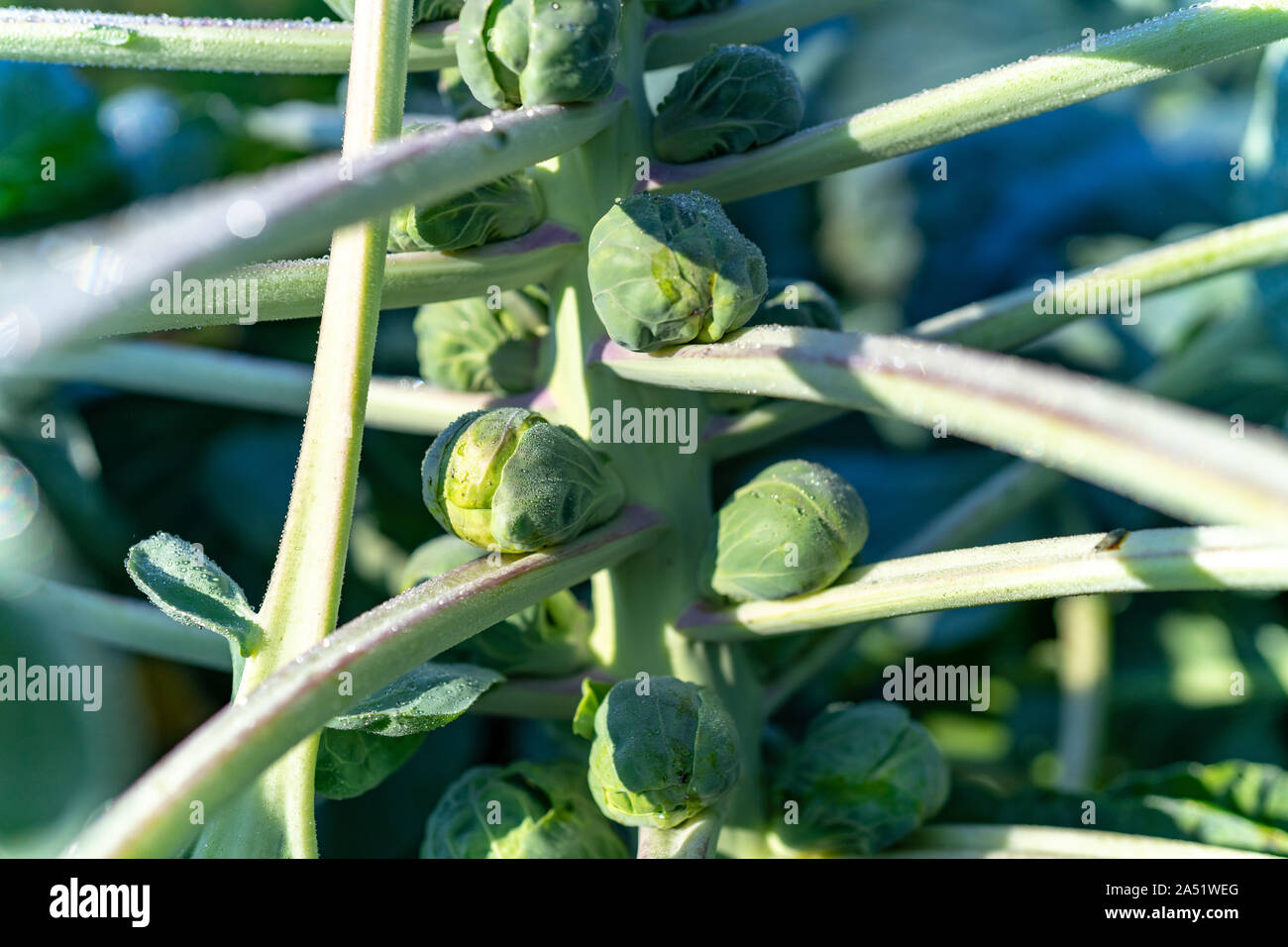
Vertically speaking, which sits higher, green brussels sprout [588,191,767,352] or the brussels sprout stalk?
green brussels sprout [588,191,767,352]

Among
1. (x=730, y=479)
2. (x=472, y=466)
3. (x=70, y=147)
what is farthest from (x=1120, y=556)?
(x=70, y=147)

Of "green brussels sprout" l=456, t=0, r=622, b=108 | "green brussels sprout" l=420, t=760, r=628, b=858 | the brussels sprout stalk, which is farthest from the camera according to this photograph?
"green brussels sprout" l=420, t=760, r=628, b=858

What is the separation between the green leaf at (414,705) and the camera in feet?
2.95

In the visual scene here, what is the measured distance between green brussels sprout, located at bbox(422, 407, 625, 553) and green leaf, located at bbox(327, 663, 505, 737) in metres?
0.12

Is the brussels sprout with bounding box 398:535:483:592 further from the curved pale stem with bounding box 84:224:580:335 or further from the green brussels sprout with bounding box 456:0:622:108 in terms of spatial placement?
the green brussels sprout with bounding box 456:0:622:108

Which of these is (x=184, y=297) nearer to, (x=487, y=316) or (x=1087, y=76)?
(x=487, y=316)

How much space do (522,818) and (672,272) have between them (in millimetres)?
548

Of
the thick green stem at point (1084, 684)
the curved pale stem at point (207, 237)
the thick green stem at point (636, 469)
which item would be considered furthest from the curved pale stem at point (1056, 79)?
the thick green stem at point (1084, 684)

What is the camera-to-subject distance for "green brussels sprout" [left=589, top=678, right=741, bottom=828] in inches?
37.5

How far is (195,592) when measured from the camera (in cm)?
85

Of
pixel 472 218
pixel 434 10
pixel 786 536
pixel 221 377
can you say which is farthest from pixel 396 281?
pixel 221 377

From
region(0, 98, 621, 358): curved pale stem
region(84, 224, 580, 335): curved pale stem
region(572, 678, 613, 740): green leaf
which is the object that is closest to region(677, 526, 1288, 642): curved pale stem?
region(572, 678, 613, 740): green leaf

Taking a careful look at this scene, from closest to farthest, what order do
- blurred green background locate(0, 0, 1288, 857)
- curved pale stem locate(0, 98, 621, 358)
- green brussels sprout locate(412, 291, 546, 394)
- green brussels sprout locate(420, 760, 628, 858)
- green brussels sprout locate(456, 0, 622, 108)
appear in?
curved pale stem locate(0, 98, 621, 358) → green brussels sprout locate(456, 0, 622, 108) → green brussels sprout locate(420, 760, 628, 858) → green brussels sprout locate(412, 291, 546, 394) → blurred green background locate(0, 0, 1288, 857)

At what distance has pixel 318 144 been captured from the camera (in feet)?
7.07
